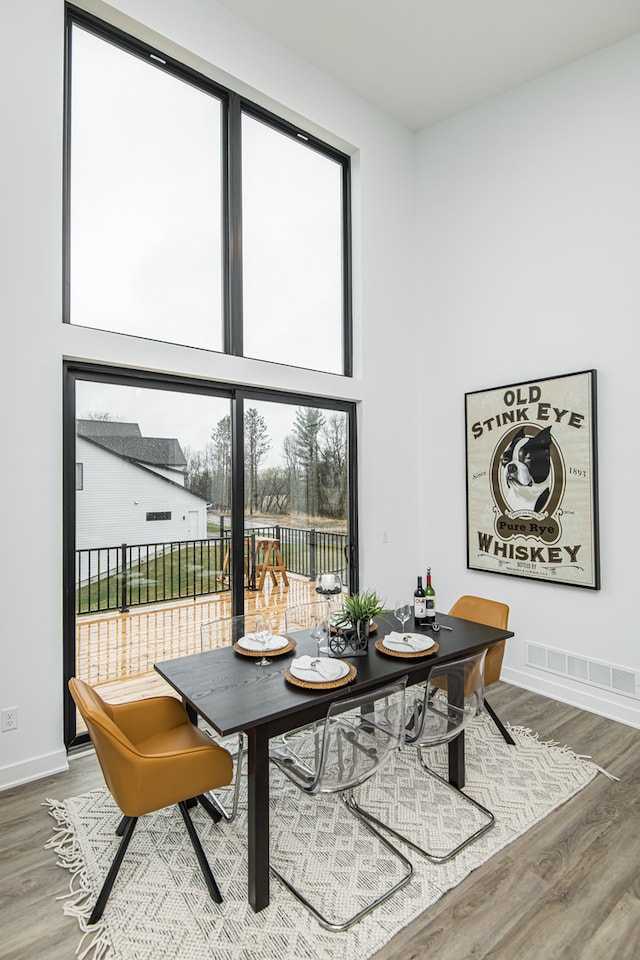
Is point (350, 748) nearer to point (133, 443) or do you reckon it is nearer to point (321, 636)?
point (321, 636)

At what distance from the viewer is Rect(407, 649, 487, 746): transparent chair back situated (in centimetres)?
219

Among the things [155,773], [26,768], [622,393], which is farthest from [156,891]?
[622,393]

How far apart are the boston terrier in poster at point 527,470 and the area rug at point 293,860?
5.45 feet

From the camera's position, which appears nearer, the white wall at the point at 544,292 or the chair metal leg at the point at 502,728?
the chair metal leg at the point at 502,728

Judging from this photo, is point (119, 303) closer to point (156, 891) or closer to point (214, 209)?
point (214, 209)

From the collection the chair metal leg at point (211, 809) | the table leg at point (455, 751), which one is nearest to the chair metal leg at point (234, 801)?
the chair metal leg at point (211, 809)

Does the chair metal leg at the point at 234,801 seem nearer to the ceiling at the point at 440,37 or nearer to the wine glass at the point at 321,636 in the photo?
the wine glass at the point at 321,636

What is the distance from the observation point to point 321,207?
13.7 feet

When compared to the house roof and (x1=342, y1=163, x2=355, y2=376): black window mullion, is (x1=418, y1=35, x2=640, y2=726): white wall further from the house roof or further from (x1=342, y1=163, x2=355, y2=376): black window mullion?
the house roof

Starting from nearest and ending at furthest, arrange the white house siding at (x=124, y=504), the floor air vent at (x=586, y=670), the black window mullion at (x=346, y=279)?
the white house siding at (x=124, y=504), the floor air vent at (x=586, y=670), the black window mullion at (x=346, y=279)

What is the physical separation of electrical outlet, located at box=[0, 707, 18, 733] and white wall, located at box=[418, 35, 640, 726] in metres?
3.13

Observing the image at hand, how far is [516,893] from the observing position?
74.9 inches

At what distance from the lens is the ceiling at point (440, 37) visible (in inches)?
130

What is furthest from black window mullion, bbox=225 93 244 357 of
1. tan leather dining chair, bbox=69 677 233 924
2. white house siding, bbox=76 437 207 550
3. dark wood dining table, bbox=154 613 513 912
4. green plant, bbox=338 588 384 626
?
tan leather dining chair, bbox=69 677 233 924
